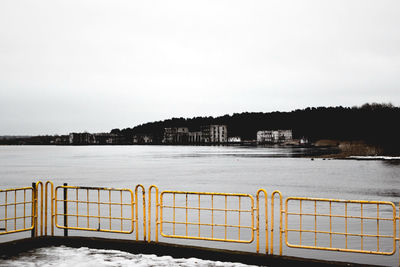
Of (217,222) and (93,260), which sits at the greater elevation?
(93,260)

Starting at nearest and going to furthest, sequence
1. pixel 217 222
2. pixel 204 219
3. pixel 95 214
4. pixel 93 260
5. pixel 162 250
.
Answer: pixel 93 260
pixel 162 250
pixel 217 222
pixel 204 219
pixel 95 214

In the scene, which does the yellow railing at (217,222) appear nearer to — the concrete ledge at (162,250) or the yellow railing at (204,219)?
the yellow railing at (204,219)

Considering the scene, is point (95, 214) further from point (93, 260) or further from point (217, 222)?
point (93, 260)

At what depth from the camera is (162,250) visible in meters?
9.95

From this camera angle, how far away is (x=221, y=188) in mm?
36188

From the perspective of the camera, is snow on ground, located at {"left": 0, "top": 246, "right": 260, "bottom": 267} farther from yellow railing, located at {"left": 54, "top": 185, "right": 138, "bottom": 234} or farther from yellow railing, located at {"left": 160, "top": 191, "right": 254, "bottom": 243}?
yellow railing, located at {"left": 54, "top": 185, "right": 138, "bottom": 234}

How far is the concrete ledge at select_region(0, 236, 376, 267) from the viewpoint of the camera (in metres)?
8.94

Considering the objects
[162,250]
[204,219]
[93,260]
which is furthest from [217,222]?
[93,260]

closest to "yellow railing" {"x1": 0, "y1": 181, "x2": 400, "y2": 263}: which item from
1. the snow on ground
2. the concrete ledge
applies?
the concrete ledge

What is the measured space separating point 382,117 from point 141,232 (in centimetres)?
9905

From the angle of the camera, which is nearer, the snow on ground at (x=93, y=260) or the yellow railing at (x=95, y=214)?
the snow on ground at (x=93, y=260)

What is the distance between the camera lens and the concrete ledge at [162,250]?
8938 mm

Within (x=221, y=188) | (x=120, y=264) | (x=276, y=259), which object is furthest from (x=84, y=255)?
(x=221, y=188)

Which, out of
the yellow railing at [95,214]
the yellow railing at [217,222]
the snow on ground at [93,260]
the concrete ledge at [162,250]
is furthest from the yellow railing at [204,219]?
the yellow railing at [95,214]
